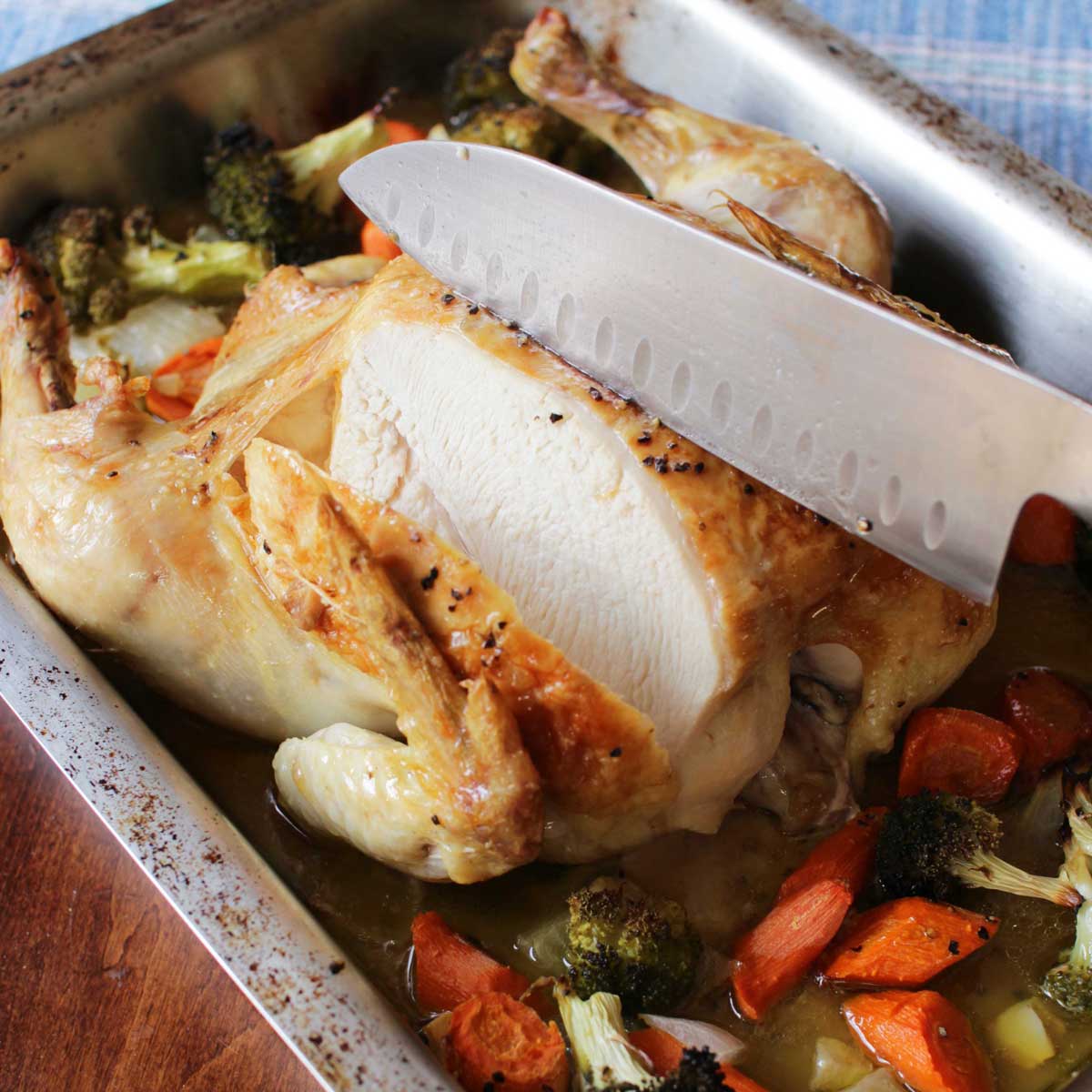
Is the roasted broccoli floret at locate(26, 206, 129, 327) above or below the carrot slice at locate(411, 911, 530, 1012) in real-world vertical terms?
above

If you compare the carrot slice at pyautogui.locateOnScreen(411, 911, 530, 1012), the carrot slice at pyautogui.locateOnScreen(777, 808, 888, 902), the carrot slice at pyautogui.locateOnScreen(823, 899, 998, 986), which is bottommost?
the carrot slice at pyautogui.locateOnScreen(823, 899, 998, 986)

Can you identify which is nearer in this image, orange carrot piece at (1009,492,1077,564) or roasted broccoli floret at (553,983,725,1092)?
roasted broccoli floret at (553,983,725,1092)

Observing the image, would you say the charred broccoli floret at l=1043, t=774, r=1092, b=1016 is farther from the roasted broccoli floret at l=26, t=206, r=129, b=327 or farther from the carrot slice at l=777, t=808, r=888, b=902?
the roasted broccoli floret at l=26, t=206, r=129, b=327

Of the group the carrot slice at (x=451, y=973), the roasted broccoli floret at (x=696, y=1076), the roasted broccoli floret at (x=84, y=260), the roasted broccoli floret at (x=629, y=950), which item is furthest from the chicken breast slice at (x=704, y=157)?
the roasted broccoli floret at (x=696, y=1076)

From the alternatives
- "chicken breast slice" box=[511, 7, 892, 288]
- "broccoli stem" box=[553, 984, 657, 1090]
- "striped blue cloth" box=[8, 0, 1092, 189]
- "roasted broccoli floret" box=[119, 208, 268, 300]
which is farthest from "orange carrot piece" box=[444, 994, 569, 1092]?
"striped blue cloth" box=[8, 0, 1092, 189]

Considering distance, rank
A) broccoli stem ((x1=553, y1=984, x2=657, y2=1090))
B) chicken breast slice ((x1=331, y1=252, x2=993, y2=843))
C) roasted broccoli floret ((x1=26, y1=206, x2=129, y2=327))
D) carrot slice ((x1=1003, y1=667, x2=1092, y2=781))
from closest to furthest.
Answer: broccoli stem ((x1=553, y1=984, x2=657, y2=1090)) < chicken breast slice ((x1=331, y1=252, x2=993, y2=843)) < carrot slice ((x1=1003, y1=667, x2=1092, y2=781)) < roasted broccoli floret ((x1=26, y1=206, x2=129, y2=327))

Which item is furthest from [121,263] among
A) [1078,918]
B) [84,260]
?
[1078,918]
